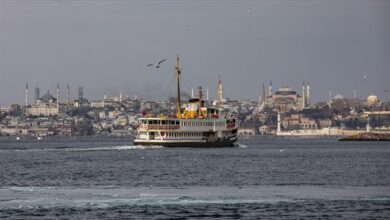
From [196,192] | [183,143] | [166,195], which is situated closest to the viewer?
[166,195]

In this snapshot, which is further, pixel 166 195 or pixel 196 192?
pixel 196 192

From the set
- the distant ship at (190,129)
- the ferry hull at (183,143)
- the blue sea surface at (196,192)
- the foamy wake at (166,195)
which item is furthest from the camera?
the ferry hull at (183,143)

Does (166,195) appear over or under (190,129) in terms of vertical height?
under

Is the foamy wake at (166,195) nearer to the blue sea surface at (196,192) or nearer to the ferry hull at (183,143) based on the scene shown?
the blue sea surface at (196,192)

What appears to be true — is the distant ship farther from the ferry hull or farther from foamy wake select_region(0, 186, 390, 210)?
foamy wake select_region(0, 186, 390, 210)

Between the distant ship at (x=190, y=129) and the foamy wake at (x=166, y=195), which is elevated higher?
the distant ship at (x=190, y=129)

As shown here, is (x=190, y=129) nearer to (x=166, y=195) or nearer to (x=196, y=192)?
(x=196, y=192)

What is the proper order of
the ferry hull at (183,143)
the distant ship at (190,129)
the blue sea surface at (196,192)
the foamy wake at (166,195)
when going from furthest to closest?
the ferry hull at (183,143)
the distant ship at (190,129)
the foamy wake at (166,195)
the blue sea surface at (196,192)

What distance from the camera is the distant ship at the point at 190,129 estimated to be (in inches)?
5015

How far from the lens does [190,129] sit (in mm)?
129625

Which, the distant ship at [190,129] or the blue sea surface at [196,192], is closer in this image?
the blue sea surface at [196,192]

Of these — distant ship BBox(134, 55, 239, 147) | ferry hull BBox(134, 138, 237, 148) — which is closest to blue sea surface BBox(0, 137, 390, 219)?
distant ship BBox(134, 55, 239, 147)

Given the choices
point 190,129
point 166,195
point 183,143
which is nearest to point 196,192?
point 166,195

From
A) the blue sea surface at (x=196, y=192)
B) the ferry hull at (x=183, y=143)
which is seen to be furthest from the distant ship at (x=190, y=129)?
the blue sea surface at (x=196, y=192)
